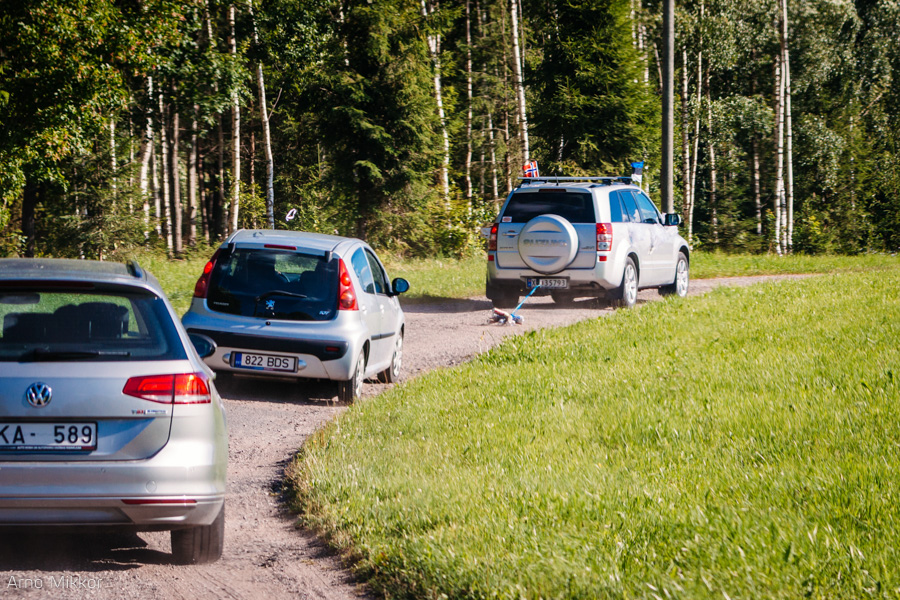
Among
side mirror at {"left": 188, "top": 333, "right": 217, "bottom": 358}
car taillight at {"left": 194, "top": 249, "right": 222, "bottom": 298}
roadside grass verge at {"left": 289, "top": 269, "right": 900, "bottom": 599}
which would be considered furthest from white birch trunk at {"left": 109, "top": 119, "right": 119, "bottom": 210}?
side mirror at {"left": 188, "top": 333, "right": 217, "bottom": 358}

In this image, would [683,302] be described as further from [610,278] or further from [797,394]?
[797,394]

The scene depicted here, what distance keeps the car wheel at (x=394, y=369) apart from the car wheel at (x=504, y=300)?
5.42m

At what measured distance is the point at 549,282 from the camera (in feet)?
51.8

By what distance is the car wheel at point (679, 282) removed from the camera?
18.9 meters

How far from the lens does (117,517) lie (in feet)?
14.3

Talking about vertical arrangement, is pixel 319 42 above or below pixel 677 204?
above

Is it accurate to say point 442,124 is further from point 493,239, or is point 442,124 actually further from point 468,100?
point 493,239

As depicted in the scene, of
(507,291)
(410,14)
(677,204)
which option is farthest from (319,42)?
(677,204)

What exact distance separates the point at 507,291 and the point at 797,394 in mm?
8667

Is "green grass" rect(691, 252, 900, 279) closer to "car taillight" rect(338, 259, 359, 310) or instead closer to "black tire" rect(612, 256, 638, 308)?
"black tire" rect(612, 256, 638, 308)

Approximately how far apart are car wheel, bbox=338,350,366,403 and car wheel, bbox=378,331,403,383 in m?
1.40

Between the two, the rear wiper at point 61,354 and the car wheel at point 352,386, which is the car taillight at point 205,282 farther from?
the rear wiper at point 61,354

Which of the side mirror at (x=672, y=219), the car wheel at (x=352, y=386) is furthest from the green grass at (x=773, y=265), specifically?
the car wheel at (x=352, y=386)

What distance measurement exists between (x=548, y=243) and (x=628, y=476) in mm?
9851
